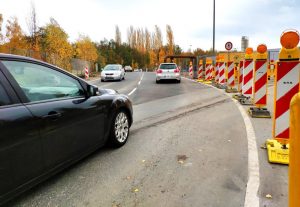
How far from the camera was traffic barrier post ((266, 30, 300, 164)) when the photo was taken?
14.8 feet

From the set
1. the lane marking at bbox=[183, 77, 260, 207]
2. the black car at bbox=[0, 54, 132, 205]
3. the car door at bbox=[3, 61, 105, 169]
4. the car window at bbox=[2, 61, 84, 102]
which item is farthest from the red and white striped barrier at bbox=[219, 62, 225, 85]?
the car window at bbox=[2, 61, 84, 102]

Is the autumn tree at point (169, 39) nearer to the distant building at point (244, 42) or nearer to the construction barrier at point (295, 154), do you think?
the distant building at point (244, 42)

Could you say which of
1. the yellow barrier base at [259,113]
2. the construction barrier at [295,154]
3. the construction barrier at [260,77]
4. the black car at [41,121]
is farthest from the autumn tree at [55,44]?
the construction barrier at [295,154]

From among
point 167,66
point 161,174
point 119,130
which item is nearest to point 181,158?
point 161,174

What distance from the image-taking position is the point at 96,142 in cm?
437

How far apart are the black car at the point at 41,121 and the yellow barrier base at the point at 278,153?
8.44ft

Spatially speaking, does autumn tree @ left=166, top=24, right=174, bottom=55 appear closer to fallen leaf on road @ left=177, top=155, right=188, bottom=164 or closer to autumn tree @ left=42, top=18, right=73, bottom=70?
autumn tree @ left=42, top=18, right=73, bottom=70

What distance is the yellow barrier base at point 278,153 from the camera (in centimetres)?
433

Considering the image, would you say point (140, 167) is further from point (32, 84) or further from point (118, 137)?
point (32, 84)

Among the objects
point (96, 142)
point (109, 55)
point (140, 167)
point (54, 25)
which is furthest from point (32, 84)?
point (109, 55)

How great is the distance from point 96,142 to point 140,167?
75cm

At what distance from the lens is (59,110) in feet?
11.5

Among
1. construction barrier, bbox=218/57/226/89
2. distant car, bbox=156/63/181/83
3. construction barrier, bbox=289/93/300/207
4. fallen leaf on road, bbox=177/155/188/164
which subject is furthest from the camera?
distant car, bbox=156/63/181/83

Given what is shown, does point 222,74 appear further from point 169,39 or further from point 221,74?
point 169,39
